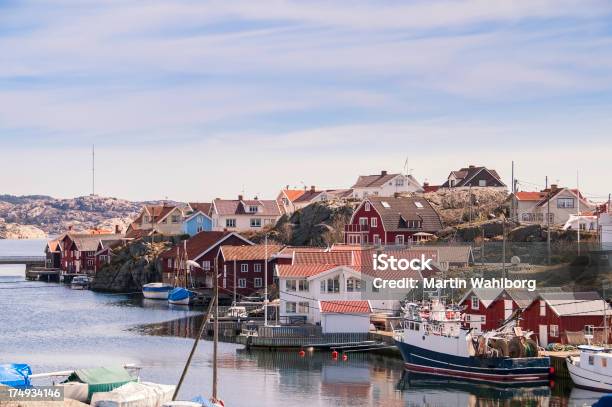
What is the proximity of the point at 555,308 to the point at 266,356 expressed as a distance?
55.2 ft

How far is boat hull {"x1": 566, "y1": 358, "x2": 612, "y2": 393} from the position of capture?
2074 inches

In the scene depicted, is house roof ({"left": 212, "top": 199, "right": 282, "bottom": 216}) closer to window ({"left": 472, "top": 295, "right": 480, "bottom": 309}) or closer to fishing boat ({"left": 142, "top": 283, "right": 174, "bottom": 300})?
fishing boat ({"left": 142, "top": 283, "right": 174, "bottom": 300})

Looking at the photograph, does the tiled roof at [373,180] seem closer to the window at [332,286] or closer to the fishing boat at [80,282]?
the fishing boat at [80,282]

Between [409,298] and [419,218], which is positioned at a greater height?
[419,218]

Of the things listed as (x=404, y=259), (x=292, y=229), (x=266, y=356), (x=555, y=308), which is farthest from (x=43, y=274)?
(x=555, y=308)

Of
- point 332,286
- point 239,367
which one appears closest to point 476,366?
point 239,367

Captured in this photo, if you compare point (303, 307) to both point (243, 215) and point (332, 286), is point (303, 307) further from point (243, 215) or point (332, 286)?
point (243, 215)

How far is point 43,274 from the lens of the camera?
149250 mm

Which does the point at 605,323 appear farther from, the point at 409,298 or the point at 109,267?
the point at 109,267

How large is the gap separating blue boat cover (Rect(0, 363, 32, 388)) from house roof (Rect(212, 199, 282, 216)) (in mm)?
83787

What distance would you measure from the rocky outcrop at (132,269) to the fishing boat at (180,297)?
610 inches

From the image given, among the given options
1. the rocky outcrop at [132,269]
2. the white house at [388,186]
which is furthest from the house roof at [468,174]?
the rocky outcrop at [132,269]

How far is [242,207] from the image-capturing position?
434ft

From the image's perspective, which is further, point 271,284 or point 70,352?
point 271,284
